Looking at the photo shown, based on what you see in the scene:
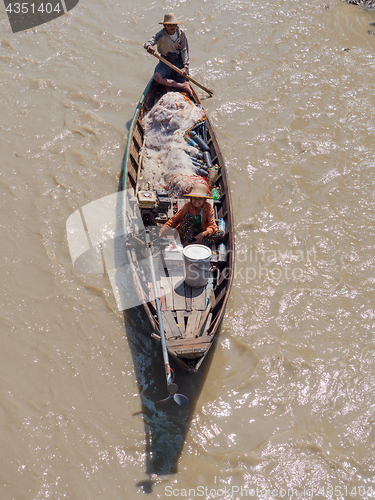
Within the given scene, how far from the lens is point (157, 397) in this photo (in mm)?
5672

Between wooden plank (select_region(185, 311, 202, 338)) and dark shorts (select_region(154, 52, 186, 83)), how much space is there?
6531mm

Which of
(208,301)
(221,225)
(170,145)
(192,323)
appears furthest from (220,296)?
(170,145)

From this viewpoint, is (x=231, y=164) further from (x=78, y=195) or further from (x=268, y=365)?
(x=268, y=365)

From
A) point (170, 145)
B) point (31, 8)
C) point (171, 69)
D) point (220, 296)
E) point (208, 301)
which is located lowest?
point (208, 301)

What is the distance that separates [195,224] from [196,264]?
1.13m

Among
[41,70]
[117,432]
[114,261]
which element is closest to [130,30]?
[41,70]

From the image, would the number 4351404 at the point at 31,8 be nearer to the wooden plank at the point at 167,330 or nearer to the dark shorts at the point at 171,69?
the dark shorts at the point at 171,69

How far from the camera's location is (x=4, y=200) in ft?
26.5

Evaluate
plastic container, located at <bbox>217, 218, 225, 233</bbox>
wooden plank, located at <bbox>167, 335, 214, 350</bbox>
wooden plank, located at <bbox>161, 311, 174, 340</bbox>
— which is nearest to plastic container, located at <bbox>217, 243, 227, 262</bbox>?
plastic container, located at <bbox>217, 218, 225, 233</bbox>

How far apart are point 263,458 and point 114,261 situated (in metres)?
4.07

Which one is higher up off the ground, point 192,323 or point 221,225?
point 221,225

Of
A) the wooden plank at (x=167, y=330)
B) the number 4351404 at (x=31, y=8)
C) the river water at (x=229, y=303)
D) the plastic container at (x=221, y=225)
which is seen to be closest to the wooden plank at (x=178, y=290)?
the wooden plank at (x=167, y=330)

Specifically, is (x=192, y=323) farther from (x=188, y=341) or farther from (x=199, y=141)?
(x=199, y=141)

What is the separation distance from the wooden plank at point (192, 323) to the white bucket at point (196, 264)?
0.48 m
